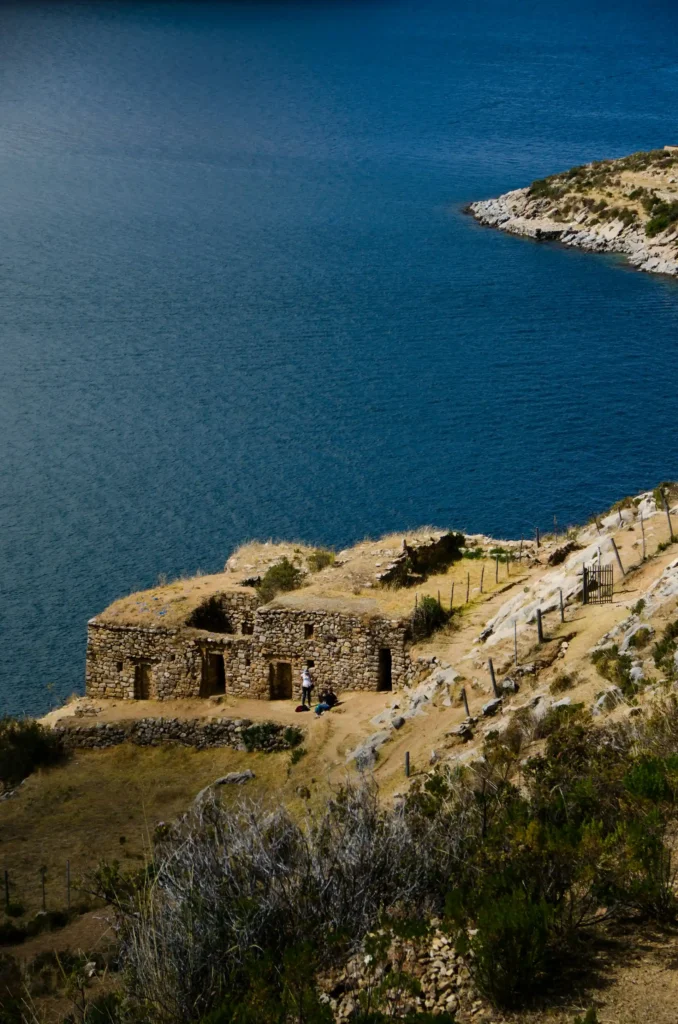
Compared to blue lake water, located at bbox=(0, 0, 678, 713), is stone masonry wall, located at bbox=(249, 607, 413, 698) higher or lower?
lower

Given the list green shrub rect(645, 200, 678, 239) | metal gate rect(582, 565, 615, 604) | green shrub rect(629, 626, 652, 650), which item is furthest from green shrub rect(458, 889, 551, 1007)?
green shrub rect(645, 200, 678, 239)

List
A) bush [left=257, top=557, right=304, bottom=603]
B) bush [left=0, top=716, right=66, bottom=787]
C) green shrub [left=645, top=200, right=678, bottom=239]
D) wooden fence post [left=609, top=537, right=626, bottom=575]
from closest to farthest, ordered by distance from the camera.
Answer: wooden fence post [left=609, top=537, right=626, bottom=575], bush [left=0, top=716, right=66, bottom=787], bush [left=257, top=557, right=304, bottom=603], green shrub [left=645, top=200, right=678, bottom=239]

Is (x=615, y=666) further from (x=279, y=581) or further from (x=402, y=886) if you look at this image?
(x=279, y=581)

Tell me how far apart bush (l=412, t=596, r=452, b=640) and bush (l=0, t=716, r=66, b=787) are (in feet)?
28.0

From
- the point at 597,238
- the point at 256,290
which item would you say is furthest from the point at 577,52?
the point at 256,290

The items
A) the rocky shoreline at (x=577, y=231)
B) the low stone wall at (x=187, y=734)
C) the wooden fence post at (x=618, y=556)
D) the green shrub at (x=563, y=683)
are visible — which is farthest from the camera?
the rocky shoreline at (x=577, y=231)

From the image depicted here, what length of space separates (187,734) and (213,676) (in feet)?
6.50

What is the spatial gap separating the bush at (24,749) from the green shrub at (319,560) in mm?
7694

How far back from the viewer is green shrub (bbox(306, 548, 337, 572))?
33.2 m

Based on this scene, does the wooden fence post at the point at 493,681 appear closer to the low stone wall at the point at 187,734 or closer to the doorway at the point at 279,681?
the low stone wall at the point at 187,734

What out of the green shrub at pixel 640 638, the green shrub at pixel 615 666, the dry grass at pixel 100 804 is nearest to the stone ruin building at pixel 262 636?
the dry grass at pixel 100 804

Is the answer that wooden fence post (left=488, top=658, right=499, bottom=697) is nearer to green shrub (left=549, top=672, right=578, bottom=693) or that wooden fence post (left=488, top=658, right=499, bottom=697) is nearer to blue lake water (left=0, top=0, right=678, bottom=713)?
green shrub (left=549, top=672, right=578, bottom=693)

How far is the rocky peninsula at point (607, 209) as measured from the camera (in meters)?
85.1

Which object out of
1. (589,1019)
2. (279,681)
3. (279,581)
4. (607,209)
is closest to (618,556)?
(279,681)
